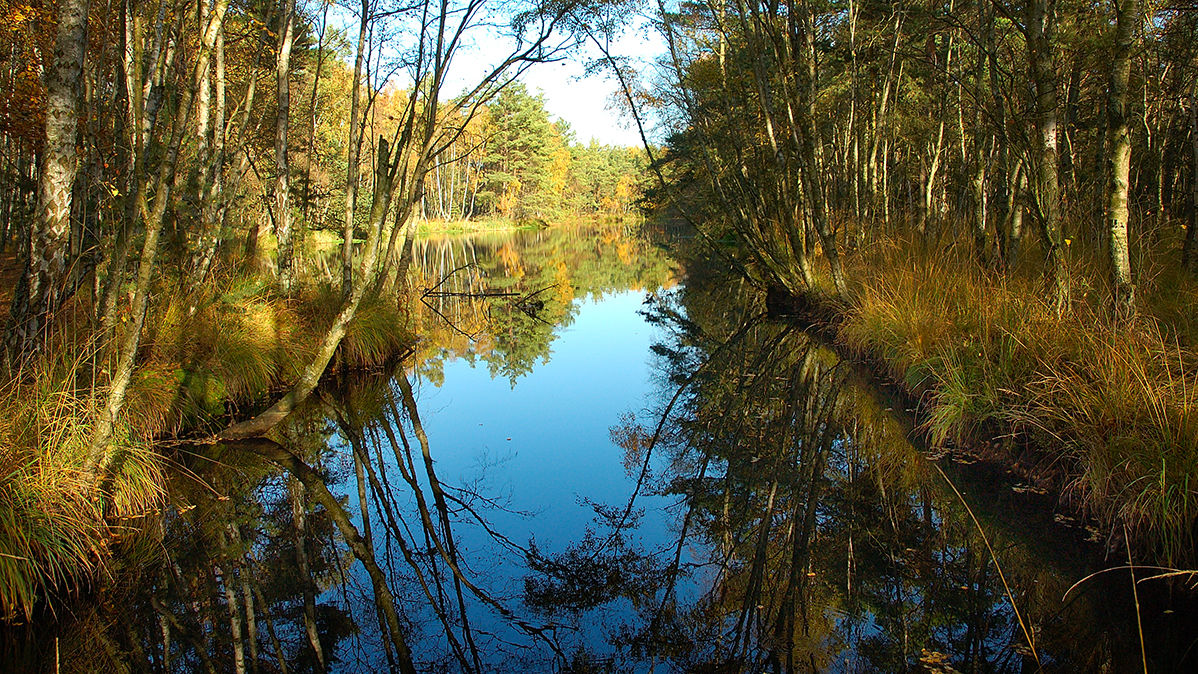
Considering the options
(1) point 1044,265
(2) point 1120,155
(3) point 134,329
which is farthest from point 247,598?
(1) point 1044,265

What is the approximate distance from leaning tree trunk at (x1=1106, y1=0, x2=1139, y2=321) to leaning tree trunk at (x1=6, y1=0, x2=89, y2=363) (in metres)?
6.47

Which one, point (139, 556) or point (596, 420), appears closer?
point (139, 556)

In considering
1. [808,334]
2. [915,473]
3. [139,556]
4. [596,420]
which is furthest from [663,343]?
[139,556]

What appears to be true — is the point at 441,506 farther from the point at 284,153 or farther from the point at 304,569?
the point at 284,153

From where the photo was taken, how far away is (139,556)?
4016 mm

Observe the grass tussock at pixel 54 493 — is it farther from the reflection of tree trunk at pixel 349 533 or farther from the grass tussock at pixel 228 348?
the reflection of tree trunk at pixel 349 533

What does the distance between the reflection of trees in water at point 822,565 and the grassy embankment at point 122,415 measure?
8.30ft

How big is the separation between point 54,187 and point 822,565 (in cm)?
498

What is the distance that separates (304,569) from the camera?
4.14m

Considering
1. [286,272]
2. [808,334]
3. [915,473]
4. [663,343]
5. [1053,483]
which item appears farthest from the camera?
[663,343]

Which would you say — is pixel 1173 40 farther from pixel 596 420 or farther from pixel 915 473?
pixel 596 420

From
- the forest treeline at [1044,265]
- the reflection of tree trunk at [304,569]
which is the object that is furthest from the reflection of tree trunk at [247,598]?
the forest treeline at [1044,265]

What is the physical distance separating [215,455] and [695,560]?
4.22 metres

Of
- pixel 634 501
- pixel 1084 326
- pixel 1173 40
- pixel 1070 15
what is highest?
pixel 1070 15
